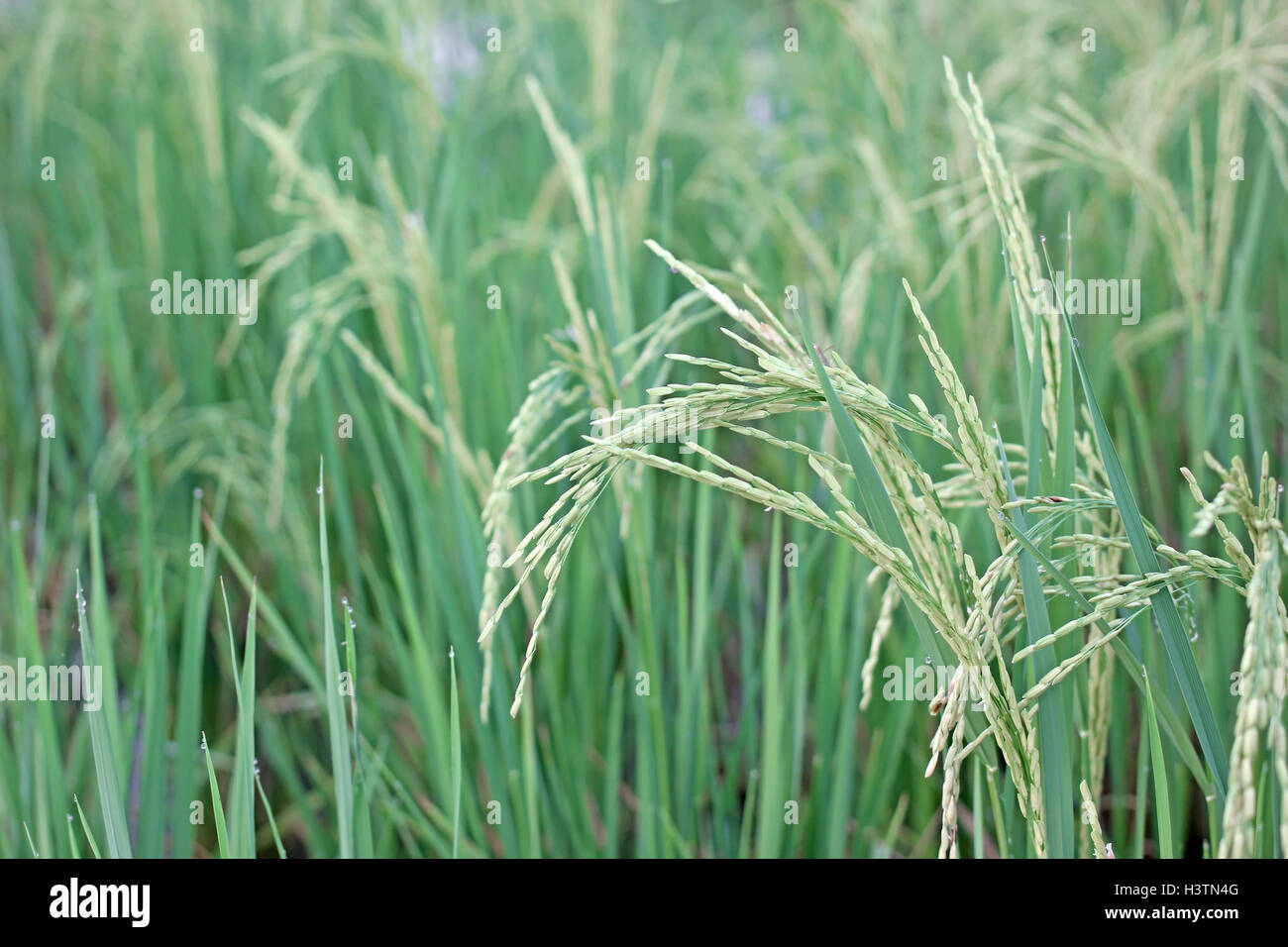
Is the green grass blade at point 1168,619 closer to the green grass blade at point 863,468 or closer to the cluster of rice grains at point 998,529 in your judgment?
the cluster of rice grains at point 998,529

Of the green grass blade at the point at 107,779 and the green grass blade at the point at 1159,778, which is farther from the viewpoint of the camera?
the green grass blade at the point at 107,779

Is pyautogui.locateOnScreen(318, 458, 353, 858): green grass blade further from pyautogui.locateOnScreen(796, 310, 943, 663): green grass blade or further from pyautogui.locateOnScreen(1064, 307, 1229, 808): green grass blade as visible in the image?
pyautogui.locateOnScreen(1064, 307, 1229, 808): green grass blade

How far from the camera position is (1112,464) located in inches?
26.2

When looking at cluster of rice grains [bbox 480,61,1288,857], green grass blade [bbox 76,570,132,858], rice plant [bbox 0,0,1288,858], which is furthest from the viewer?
green grass blade [bbox 76,570,132,858]

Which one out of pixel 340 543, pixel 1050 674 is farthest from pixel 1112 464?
pixel 340 543

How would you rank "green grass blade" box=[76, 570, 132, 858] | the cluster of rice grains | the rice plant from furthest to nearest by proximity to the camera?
"green grass blade" box=[76, 570, 132, 858] → the rice plant → the cluster of rice grains

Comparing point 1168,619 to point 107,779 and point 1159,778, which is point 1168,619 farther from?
point 107,779

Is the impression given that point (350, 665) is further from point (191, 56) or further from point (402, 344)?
point (191, 56)

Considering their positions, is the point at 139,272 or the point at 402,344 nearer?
the point at 402,344

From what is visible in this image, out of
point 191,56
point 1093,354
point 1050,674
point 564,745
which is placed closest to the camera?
point 1050,674

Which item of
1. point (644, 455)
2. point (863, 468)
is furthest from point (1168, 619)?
point (644, 455)

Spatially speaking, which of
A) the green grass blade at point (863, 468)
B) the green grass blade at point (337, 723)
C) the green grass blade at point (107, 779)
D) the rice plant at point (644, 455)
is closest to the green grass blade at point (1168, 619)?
the rice plant at point (644, 455)

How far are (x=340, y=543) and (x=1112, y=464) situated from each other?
1241 mm

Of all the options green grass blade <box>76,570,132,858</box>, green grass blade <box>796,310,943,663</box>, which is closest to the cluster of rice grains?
green grass blade <box>796,310,943,663</box>
